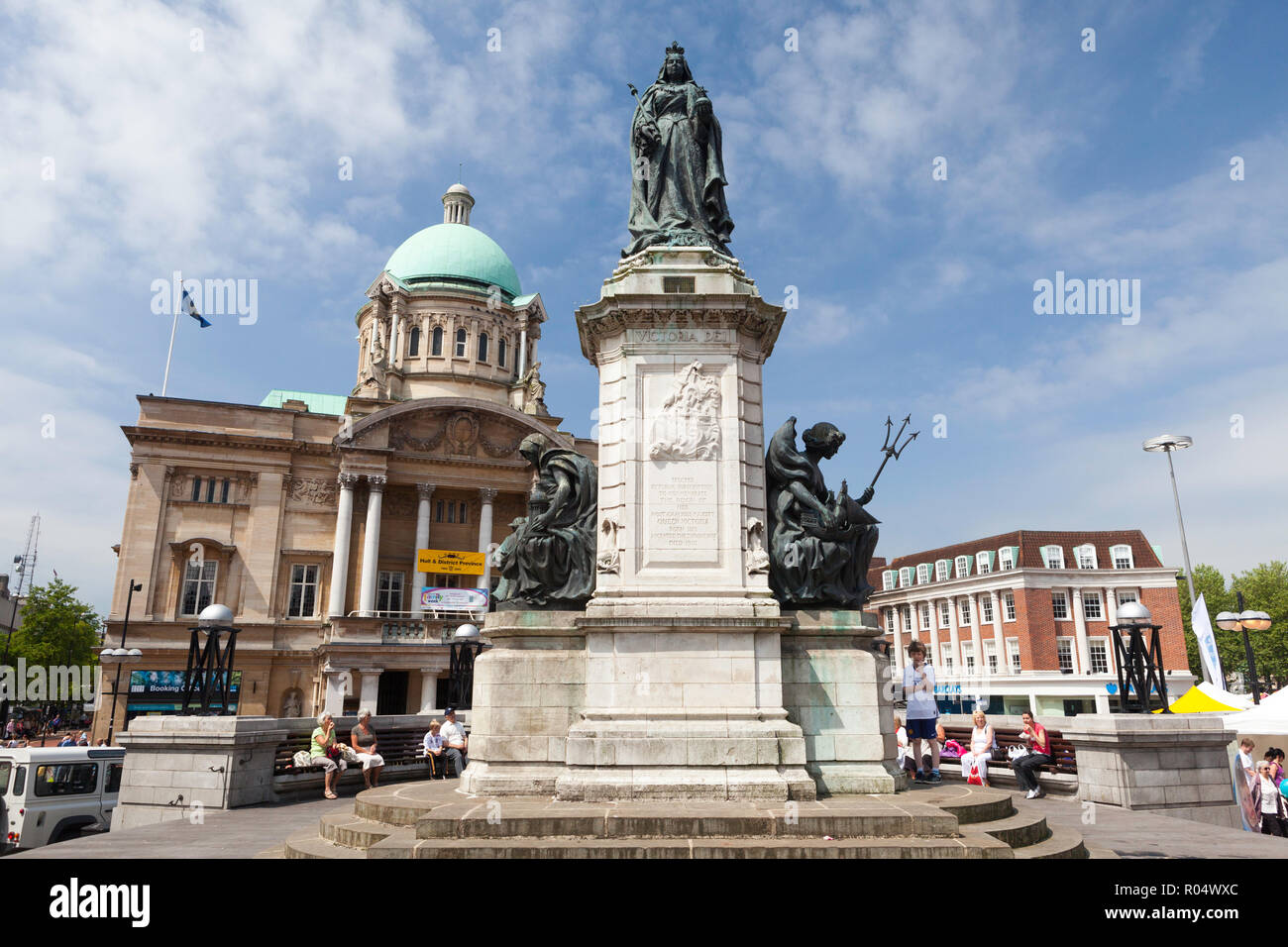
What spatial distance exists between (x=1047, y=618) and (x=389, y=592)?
145ft

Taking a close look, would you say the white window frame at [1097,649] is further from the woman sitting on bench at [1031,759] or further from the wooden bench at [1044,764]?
the woman sitting on bench at [1031,759]

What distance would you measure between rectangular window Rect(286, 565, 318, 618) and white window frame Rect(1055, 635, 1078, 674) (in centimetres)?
4910

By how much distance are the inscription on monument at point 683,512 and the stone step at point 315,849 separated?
4188mm

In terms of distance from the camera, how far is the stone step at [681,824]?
23.6ft

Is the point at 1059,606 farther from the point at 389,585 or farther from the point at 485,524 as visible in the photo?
the point at 389,585

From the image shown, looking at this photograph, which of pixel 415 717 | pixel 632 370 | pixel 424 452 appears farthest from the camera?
pixel 424 452

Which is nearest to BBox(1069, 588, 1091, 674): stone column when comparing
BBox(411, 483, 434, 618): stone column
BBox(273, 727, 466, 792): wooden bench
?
BBox(411, 483, 434, 618): stone column

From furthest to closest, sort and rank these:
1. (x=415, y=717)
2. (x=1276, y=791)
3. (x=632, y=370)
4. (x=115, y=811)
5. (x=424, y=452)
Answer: (x=424, y=452) < (x=415, y=717) < (x=115, y=811) < (x=1276, y=791) < (x=632, y=370)

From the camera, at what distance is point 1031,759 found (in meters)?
13.1

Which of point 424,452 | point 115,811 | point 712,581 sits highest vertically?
point 424,452

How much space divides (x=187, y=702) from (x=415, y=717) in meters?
9.81

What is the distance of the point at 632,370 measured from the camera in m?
10.2
